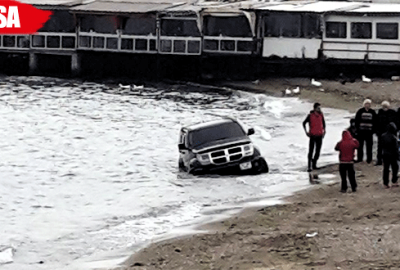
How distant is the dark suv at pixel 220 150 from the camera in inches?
977

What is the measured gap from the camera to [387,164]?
20.3 metres

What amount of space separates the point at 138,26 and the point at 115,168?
26.8m

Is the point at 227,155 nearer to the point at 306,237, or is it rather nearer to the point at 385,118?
the point at 385,118

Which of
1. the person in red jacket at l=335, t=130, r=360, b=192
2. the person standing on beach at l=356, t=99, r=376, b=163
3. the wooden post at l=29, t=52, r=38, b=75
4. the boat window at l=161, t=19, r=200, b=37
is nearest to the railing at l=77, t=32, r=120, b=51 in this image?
the boat window at l=161, t=19, r=200, b=37

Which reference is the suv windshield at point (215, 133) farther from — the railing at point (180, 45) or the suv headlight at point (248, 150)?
the railing at point (180, 45)

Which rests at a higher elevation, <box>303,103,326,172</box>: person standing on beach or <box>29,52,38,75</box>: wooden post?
<box>303,103,326,172</box>: person standing on beach

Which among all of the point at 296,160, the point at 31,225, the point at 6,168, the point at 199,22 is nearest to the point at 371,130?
the point at 296,160

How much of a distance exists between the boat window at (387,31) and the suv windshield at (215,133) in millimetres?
23494

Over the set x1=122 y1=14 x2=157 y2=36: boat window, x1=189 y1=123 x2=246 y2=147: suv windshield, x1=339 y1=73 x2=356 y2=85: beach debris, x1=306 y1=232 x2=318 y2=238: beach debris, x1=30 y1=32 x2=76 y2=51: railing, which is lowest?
x1=339 y1=73 x2=356 y2=85: beach debris

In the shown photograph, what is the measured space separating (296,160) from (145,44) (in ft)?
85.6

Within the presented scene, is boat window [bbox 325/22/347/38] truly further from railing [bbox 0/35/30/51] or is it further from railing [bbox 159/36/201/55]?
railing [bbox 0/35/30/51]

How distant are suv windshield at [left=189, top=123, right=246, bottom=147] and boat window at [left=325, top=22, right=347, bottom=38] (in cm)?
2379

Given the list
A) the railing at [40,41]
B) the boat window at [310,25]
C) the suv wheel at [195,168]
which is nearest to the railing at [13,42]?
the railing at [40,41]

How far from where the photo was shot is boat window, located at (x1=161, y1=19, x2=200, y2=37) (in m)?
52.2
